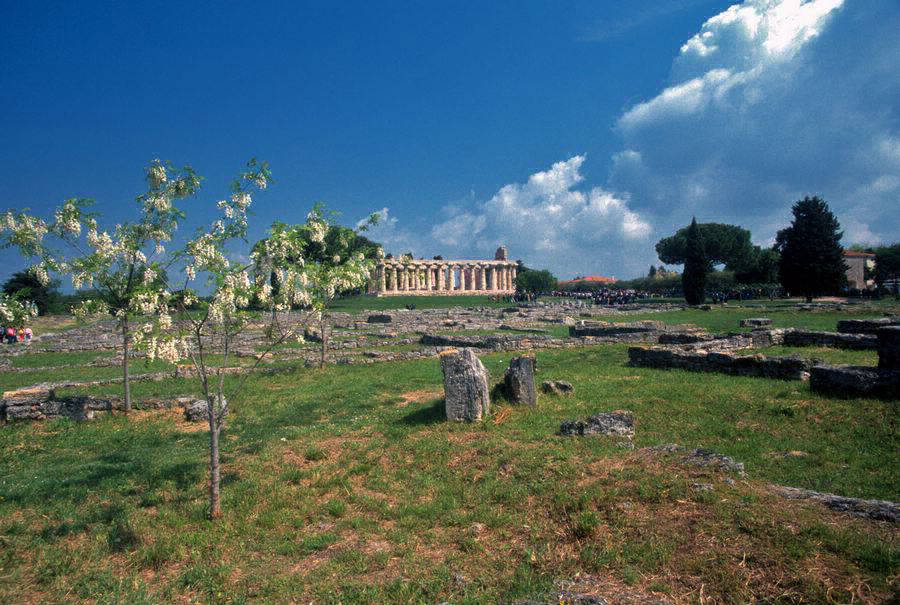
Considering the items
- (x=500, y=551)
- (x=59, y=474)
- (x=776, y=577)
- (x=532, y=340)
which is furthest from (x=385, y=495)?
(x=532, y=340)

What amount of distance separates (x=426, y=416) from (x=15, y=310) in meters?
9.16

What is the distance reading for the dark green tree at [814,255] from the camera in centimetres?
5075

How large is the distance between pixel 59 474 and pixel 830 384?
614 inches

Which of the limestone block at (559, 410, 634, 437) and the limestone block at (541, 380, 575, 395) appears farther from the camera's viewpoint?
the limestone block at (541, 380, 575, 395)

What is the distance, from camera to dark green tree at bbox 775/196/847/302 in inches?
1998

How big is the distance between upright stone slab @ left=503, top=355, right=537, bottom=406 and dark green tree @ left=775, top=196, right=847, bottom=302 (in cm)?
5173

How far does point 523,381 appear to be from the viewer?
37.4ft

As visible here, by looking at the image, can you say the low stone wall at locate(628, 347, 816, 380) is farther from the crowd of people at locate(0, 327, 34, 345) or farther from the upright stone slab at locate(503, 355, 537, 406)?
the crowd of people at locate(0, 327, 34, 345)

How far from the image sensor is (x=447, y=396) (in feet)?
34.8

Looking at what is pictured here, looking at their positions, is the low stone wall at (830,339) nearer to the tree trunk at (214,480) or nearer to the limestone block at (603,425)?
the limestone block at (603,425)

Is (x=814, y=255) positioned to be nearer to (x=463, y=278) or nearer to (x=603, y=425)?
(x=603, y=425)

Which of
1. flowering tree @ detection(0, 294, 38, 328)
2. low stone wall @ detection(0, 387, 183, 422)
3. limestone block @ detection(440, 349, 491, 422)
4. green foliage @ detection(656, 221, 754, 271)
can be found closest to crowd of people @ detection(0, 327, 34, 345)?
low stone wall @ detection(0, 387, 183, 422)

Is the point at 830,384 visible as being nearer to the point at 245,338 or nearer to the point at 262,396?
the point at 262,396

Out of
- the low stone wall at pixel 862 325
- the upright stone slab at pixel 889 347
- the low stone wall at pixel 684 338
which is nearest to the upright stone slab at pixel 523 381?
the upright stone slab at pixel 889 347
